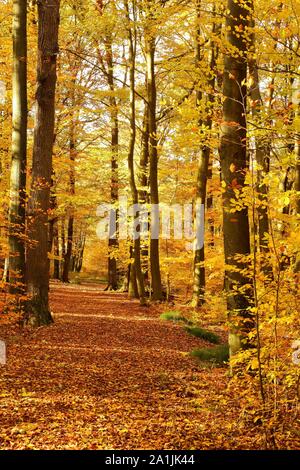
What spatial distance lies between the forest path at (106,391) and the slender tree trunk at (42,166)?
2.37 ft

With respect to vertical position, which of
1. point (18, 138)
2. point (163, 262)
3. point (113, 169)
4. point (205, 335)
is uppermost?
point (113, 169)

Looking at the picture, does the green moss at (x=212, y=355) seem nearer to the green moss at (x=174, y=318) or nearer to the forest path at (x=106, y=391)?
the forest path at (x=106, y=391)

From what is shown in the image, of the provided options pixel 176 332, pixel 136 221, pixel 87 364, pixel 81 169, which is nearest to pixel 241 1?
pixel 87 364

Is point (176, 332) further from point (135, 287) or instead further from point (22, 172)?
point (135, 287)

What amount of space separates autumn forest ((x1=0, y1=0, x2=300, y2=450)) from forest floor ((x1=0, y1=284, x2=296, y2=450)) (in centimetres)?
3

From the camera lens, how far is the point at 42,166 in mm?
9867

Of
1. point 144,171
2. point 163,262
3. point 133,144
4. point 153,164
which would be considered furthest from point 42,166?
point 163,262

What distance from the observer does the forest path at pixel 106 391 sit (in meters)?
4.38

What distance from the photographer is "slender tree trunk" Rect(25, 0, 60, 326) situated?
959 centimetres

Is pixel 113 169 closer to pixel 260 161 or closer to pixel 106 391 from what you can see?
pixel 260 161

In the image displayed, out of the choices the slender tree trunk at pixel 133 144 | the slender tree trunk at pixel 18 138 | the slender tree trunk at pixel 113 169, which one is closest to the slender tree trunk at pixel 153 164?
the slender tree trunk at pixel 133 144

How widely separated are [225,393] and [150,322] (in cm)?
598

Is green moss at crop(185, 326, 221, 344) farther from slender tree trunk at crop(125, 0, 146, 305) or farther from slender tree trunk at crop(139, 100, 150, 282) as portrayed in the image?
slender tree trunk at crop(139, 100, 150, 282)

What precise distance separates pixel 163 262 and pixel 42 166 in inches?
405
